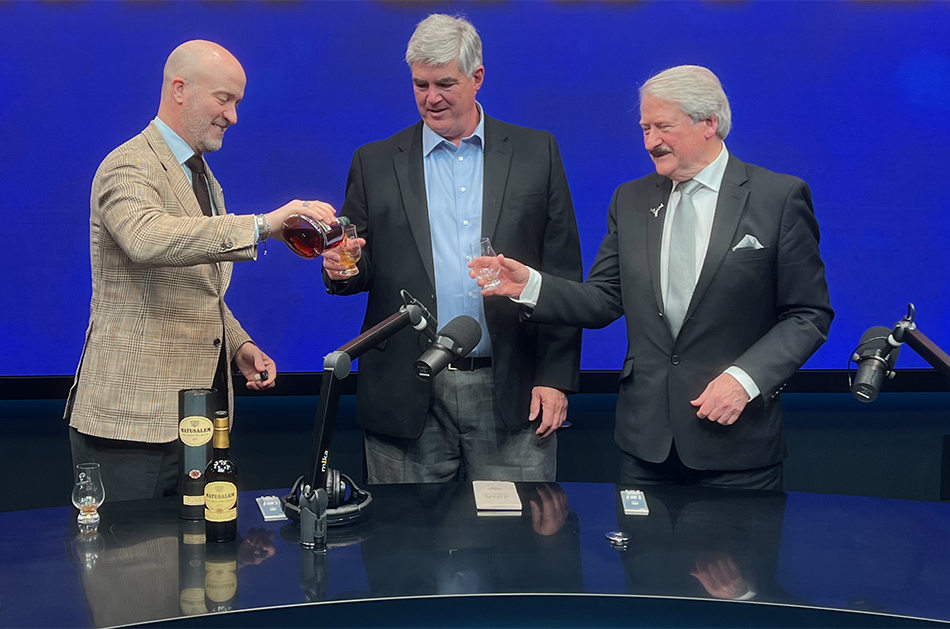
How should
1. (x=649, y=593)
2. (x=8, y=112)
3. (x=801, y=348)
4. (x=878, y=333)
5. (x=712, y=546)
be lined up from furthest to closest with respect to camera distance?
(x=8, y=112) → (x=801, y=348) → (x=878, y=333) → (x=712, y=546) → (x=649, y=593)

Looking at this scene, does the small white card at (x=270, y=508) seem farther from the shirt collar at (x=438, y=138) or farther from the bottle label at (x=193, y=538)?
the shirt collar at (x=438, y=138)

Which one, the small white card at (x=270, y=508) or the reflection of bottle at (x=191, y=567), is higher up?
the small white card at (x=270, y=508)

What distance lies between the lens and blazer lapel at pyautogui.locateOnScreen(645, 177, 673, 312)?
2.56 meters

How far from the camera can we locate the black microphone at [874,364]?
1.94m

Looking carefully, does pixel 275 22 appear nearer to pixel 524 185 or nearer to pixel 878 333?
pixel 524 185

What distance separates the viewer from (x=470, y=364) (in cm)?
274

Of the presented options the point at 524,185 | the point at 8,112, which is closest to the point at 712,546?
the point at 524,185

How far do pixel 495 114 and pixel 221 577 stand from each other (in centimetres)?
262

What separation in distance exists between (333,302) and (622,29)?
1.65m

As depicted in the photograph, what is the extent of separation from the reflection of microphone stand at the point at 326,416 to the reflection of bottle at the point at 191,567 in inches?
8.0

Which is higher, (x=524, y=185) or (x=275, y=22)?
(x=275, y=22)

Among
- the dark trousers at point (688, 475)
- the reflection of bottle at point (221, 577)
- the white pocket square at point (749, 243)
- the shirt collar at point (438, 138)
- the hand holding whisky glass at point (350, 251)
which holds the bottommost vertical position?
the reflection of bottle at point (221, 577)

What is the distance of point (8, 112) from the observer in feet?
12.3

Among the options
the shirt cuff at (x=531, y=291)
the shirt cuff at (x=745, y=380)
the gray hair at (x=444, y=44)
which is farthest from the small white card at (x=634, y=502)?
the gray hair at (x=444, y=44)
